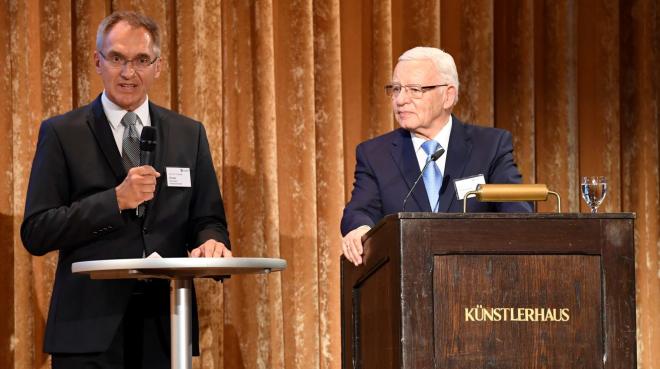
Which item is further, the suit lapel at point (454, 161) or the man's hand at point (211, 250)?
the suit lapel at point (454, 161)

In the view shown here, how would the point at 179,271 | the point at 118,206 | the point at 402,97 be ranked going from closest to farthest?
the point at 179,271 → the point at 118,206 → the point at 402,97

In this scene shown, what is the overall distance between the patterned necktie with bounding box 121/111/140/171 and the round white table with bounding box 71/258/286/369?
0.46 m

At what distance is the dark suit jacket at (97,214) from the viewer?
2.78 meters

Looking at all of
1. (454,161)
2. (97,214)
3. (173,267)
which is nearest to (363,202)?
(454,161)

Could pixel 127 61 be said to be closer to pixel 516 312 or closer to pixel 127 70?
pixel 127 70

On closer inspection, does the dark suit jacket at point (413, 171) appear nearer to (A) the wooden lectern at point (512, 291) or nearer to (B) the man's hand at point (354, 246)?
(B) the man's hand at point (354, 246)

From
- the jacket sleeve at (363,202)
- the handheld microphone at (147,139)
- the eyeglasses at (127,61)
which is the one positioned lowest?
the jacket sleeve at (363,202)

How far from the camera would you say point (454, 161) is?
331 centimetres

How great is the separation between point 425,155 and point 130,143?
101 cm

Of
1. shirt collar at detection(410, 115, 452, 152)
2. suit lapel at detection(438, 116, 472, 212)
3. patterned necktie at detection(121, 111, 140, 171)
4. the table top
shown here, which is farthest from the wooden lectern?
shirt collar at detection(410, 115, 452, 152)

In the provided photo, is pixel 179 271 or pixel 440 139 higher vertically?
pixel 440 139

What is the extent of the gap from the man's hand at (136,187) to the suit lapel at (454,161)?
974mm

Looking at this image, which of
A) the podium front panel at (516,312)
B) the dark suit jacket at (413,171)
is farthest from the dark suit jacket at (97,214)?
the podium front panel at (516,312)

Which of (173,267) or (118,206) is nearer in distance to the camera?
(173,267)
